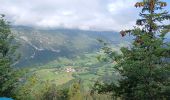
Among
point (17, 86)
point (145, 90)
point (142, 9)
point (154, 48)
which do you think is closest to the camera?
point (145, 90)

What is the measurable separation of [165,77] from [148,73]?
76.5 inches

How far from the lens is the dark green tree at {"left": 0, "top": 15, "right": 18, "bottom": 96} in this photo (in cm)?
4319

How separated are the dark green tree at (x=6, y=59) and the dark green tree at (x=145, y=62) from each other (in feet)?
47.0

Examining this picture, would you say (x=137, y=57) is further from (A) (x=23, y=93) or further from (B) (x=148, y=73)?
(A) (x=23, y=93)

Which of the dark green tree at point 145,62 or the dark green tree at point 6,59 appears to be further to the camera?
the dark green tree at point 6,59

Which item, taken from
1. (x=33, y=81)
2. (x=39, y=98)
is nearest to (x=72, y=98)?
(x=39, y=98)

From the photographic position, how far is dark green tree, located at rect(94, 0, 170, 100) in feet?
92.1

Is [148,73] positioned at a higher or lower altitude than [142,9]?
lower

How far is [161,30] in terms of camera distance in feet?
101

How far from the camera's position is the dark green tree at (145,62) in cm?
2806

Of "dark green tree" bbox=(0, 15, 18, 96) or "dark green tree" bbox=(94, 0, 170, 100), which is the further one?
"dark green tree" bbox=(0, 15, 18, 96)

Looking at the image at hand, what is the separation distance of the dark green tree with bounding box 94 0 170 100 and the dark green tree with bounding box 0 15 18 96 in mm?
14311

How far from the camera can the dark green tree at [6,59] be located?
142 feet

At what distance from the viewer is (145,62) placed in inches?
1112
